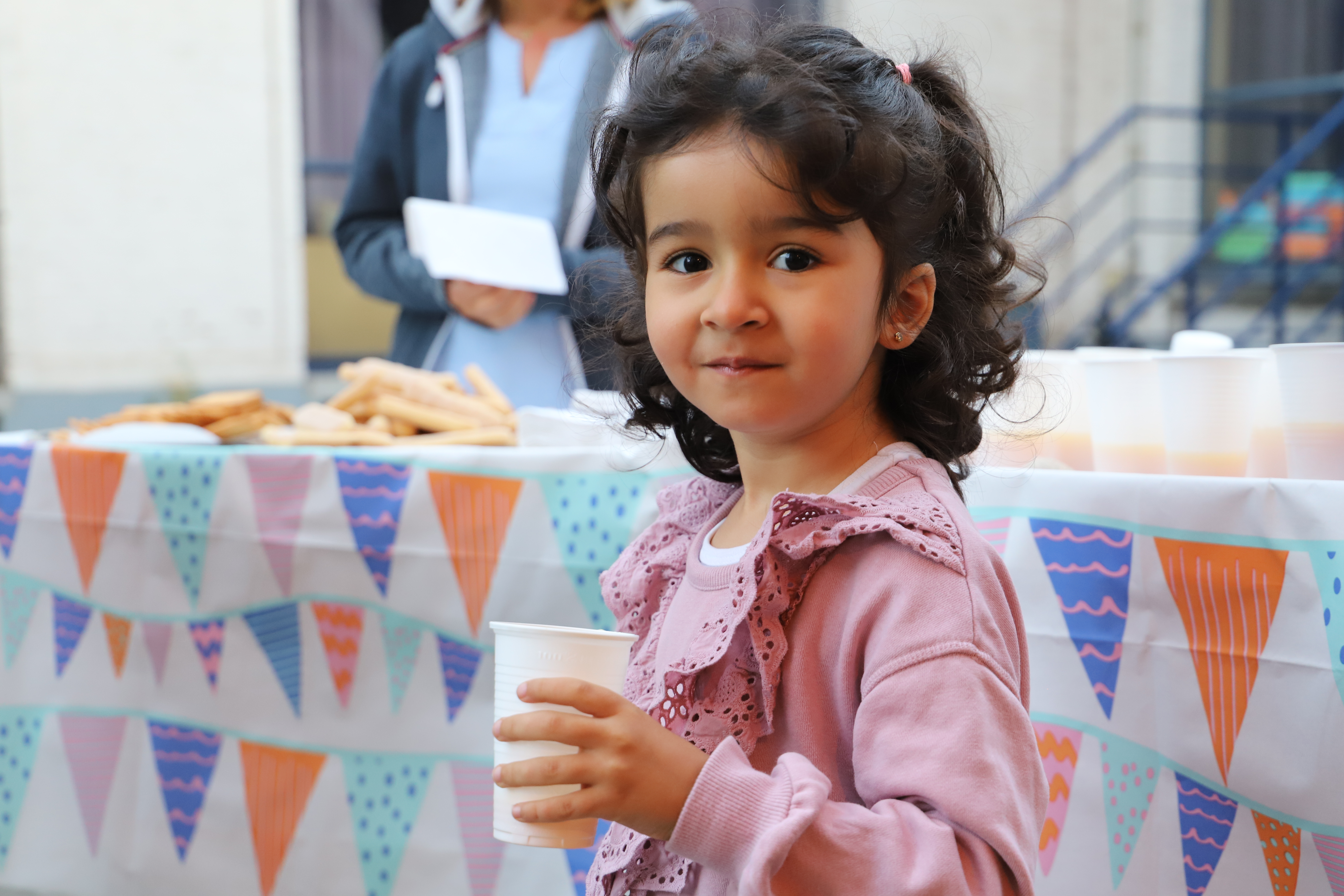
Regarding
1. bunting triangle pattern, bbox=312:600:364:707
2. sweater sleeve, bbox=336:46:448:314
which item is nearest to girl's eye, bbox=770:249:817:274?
bunting triangle pattern, bbox=312:600:364:707

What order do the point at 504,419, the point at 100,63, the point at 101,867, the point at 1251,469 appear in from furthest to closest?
the point at 100,63, the point at 504,419, the point at 101,867, the point at 1251,469

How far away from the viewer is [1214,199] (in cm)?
863

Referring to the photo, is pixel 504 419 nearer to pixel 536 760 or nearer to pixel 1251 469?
pixel 1251 469

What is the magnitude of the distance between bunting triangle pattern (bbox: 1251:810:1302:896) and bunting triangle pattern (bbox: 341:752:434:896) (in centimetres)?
128

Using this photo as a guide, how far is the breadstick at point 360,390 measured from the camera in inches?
92.7

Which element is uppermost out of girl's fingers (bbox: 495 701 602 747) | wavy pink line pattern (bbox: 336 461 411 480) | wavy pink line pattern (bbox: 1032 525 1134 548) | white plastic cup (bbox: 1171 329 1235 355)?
white plastic cup (bbox: 1171 329 1235 355)

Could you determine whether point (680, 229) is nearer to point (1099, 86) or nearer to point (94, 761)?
point (94, 761)

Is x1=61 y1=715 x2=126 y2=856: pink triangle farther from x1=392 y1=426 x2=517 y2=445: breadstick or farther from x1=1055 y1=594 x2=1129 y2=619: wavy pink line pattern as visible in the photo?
x1=1055 y1=594 x2=1129 y2=619: wavy pink line pattern

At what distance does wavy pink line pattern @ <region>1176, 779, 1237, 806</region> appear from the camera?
125 centimetres

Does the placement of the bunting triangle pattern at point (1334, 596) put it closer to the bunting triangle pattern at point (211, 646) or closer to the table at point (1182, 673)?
the table at point (1182, 673)

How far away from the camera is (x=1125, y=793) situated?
4.51 ft

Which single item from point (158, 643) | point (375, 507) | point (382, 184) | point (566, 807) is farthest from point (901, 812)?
point (382, 184)

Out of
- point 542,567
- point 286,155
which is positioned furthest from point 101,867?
point 286,155

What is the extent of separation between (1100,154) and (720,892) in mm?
8682
